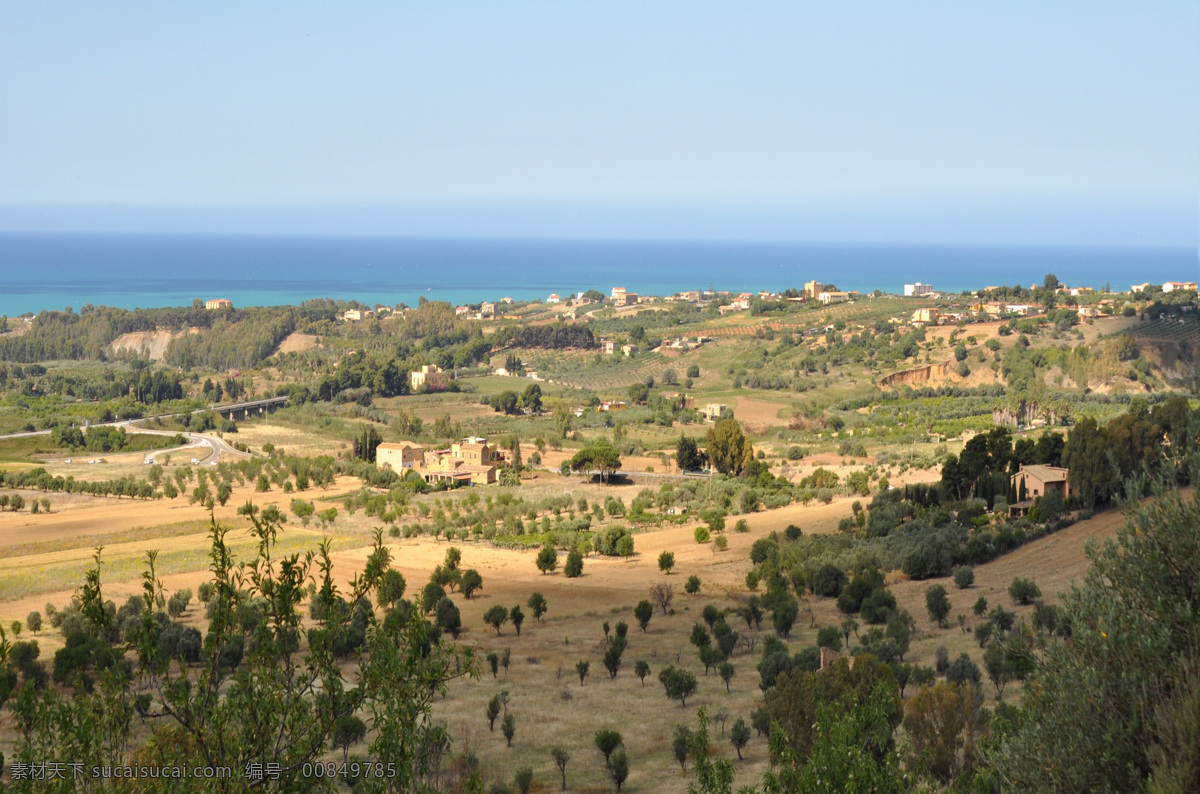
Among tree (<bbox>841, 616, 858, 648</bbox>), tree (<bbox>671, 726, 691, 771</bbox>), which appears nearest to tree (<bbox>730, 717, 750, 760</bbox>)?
tree (<bbox>671, 726, 691, 771</bbox>)

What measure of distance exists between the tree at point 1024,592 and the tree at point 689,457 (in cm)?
2723

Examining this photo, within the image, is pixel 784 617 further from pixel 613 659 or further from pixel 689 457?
→ pixel 689 457

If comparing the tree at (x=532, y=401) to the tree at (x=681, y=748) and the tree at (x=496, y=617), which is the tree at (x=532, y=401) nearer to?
the tree at (x=496, y=617)

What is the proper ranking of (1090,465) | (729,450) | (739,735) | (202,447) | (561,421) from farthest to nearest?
1. (561,421)
2. (202,447)
3. (729,450)
4. (1090,465)
5. (739,735)

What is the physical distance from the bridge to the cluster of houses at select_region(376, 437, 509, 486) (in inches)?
1019

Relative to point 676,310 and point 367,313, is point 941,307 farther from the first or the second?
point 367,313

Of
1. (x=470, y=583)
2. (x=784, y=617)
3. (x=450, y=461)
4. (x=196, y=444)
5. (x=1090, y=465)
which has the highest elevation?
(x=1090, y=465)

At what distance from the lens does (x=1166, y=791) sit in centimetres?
631

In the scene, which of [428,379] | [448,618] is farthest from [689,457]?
[428,379]

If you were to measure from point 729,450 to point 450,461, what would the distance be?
1412 cm

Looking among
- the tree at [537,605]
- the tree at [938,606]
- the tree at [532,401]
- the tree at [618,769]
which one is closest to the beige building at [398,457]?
the tree at [532,401]

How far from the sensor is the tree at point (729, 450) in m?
48.6

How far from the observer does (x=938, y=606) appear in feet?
77.7

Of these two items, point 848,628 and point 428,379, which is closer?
point 848,628
